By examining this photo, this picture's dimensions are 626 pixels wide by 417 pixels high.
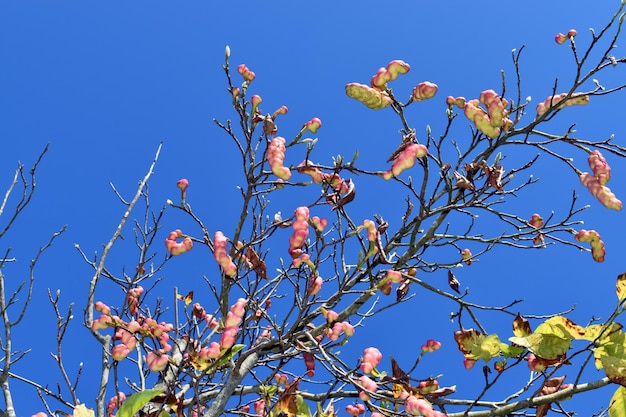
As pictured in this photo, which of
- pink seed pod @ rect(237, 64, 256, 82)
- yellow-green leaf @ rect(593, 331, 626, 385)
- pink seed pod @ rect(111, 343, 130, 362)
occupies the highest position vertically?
pink seed pod @ rect(237, 64, 256, 82)

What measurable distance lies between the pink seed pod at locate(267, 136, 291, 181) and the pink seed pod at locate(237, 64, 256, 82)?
40 cm

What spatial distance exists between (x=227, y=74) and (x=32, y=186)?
1361mm

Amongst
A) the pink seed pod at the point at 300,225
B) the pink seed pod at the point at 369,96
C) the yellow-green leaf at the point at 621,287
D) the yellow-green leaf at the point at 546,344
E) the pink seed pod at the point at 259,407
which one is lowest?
the yellow-green leaf at the point at 546,344

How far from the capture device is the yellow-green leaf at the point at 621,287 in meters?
1.65

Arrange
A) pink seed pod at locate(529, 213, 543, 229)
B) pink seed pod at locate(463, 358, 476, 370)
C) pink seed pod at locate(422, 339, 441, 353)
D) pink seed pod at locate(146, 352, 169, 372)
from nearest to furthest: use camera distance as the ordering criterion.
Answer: pink seed pod at locate(463, 358, 476, 370)
pink seed pod at locate(146, 352, 169, 372)
pink seed pod at locate(422, 339, 441, 353)
pink seed pod at locate(529, 213, 543, 229)

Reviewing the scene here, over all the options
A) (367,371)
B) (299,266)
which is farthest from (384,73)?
(367,371)

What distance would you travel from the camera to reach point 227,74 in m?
2.61

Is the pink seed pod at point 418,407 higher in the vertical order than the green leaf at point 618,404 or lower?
higher

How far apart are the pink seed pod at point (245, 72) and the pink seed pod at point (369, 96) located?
1.61ft

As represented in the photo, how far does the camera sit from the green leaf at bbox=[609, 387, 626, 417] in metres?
1.59

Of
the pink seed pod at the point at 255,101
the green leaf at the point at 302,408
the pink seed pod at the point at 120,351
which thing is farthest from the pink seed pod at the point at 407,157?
the pink seed pod at the point at 120,351

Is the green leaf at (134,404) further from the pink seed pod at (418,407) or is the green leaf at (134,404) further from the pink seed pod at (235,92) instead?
the pink seed pod at (235,92)

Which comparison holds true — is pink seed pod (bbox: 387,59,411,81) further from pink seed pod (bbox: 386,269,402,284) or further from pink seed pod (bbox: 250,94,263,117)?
pink seed pod (bbox: 386,269,402,284)

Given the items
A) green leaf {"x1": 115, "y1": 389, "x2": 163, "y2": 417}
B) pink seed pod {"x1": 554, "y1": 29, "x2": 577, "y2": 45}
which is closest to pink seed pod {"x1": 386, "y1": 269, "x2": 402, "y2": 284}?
green leaf {"x1": 115, "y1": 389, "x2": 163, "y2": 417}
